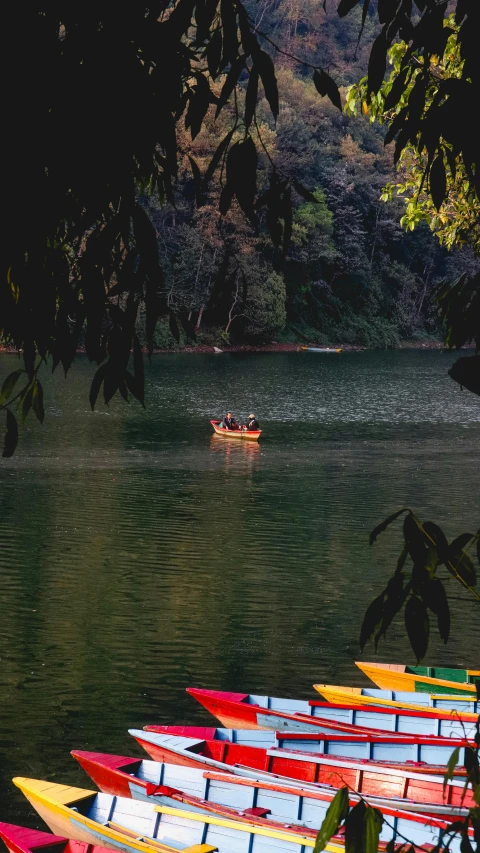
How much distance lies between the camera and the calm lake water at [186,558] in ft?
42.9

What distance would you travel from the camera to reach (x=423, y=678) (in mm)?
12000

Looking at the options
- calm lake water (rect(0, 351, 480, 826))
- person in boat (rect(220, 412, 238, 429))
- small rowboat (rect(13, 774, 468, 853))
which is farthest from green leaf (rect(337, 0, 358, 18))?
person in boat (rect(220, 412, 238, 429))

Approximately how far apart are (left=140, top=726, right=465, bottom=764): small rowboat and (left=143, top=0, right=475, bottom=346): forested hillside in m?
61.0

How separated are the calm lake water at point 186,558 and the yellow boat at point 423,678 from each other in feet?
4.32

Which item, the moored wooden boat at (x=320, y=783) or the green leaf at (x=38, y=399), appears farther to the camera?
the moored wooden boat at (x=320, y=783)

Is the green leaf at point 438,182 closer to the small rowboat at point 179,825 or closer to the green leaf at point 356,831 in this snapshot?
the green leaf at point 356,831

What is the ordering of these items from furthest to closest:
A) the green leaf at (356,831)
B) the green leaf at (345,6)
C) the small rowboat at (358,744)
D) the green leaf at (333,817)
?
the small rowboat at (358,744) → the green leaf at (345,6) → the green leaf at (356,831) → the green leaf at (333,817)

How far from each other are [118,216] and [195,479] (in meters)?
25.5

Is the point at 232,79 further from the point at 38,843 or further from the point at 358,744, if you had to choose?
the point at 358,744

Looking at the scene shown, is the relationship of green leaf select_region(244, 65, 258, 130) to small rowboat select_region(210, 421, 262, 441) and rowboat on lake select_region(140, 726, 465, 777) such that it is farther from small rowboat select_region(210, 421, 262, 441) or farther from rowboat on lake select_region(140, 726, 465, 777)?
small rowboat select_region(210, 421, 262, 441)

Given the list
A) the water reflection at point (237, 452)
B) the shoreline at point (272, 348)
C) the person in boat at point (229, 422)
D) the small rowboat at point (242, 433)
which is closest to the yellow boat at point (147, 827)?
the water reflection at point (237, 452)

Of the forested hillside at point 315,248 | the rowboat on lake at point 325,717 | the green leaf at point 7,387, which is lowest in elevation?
the rowboat on lake at point 325,717

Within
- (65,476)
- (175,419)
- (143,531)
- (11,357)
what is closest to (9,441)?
(143,531)

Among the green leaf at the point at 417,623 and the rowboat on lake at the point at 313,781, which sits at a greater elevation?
the green leaf at the point at 417,623
